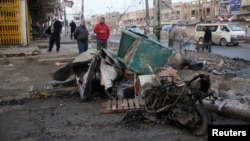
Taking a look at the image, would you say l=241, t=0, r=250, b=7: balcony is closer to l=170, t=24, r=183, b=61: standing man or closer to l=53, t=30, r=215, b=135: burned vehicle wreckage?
l=170, t=24, r=183, b=61: standing man

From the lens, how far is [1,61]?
1352cm

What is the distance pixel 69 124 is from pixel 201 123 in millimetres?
2300

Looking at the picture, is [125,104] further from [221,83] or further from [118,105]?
[221,83]

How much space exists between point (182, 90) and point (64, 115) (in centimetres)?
242

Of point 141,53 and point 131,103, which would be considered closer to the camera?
point 131,103

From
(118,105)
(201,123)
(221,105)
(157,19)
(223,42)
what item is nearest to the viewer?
(201,123)

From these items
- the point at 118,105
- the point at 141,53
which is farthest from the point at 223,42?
the point at 118,105

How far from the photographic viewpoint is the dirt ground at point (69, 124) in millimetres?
5699

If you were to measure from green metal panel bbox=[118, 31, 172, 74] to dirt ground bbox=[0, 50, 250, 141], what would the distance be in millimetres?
1177

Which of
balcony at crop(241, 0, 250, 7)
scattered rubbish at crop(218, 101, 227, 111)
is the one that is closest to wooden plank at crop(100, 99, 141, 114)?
scattered rubbish at crop(218, 101, 227, 111)

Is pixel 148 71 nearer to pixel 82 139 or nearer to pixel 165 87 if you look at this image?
pixel 165 87

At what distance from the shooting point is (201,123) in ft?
18.7

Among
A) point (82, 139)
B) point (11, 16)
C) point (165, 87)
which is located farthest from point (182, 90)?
point (11, 16)

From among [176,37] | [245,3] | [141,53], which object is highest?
[245,3]
